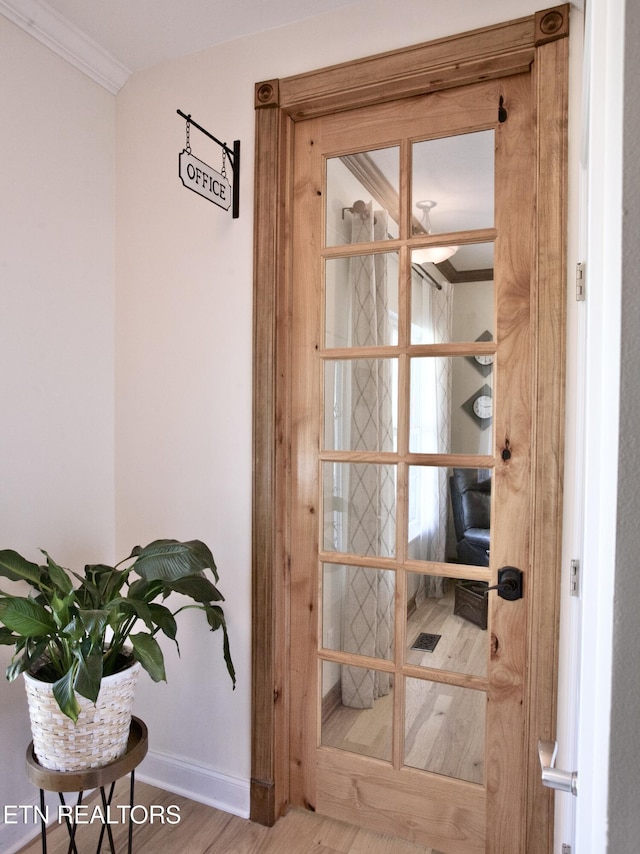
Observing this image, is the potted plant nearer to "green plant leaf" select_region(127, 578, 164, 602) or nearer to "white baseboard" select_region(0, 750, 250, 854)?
"green plant leaf" select_region(127, 578, 164, 602)

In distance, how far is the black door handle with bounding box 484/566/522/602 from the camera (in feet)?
5.60

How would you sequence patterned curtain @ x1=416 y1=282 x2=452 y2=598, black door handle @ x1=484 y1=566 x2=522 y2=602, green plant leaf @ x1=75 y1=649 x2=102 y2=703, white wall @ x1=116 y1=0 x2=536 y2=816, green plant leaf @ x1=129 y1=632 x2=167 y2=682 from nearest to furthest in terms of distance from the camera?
green plant leaf @ x1=75 y1=649 x2=102 y2=703 < green plant leaf @ x1=129 y1=632 x2=167 y2=682 < black door handle @ x1=484 y1=566 x2=522 y2=602 < patterned curtain @ x1=416 y1=282 x2=452 y2=598 < white wall @ x1=116 y1=0 x2=536 y2=816

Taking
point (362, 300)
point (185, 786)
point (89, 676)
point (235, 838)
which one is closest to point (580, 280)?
point (362, 300)

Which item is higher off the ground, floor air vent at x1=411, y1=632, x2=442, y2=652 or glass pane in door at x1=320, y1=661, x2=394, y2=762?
floor air vent at x1=411, y1=632, x2=442, y2=652

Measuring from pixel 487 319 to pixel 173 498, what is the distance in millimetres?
1262

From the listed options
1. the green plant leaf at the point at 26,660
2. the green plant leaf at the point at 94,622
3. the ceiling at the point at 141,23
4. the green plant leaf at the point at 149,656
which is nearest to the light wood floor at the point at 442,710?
the green plant leaf at the point at 149,656

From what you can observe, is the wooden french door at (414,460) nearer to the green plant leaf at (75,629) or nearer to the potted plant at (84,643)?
the potted plant at (84,643)

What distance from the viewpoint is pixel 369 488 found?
193 cm

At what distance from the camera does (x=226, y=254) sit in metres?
2.01

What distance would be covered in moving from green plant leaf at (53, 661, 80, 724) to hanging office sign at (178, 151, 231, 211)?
1.35m

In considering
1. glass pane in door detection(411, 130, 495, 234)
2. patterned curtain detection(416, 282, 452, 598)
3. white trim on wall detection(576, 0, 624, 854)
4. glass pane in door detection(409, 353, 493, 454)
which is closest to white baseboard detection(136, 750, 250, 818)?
patterned curtain detection(416, 282, 452, 598)

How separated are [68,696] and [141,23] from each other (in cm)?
206

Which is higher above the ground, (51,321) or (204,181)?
(204,181)

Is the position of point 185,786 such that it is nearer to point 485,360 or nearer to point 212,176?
point 485,360
